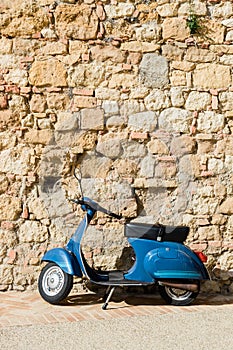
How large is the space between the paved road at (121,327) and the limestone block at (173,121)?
69.5 inches

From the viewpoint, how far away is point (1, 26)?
495 centimetres

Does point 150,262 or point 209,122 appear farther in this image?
point 209,122

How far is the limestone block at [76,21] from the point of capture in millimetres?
4996

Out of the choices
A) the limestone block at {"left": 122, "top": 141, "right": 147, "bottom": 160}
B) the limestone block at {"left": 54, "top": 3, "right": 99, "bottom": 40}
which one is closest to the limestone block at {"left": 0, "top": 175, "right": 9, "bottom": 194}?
the limestone block at {"left": 122, "top": 141, "right": 147, "bottom": 160}

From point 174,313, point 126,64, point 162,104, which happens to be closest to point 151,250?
point 174,313

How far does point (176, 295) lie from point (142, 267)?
0.45 m

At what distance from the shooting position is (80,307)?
431 cm

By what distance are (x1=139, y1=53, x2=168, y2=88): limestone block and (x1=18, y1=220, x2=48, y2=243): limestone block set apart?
1.82m

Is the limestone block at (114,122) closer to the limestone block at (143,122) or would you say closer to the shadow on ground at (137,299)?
the limestone block at (143,122)

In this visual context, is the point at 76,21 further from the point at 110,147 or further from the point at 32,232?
the point at 32,232

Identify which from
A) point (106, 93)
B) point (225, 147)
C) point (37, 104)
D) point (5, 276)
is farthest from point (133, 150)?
point (5, 276)

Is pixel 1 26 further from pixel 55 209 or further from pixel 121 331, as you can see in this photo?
pixel 121 331

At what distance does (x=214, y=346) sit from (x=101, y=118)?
257cm

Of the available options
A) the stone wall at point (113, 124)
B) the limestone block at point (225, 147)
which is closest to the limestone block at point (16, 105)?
the stone wall at point (113, 124)
